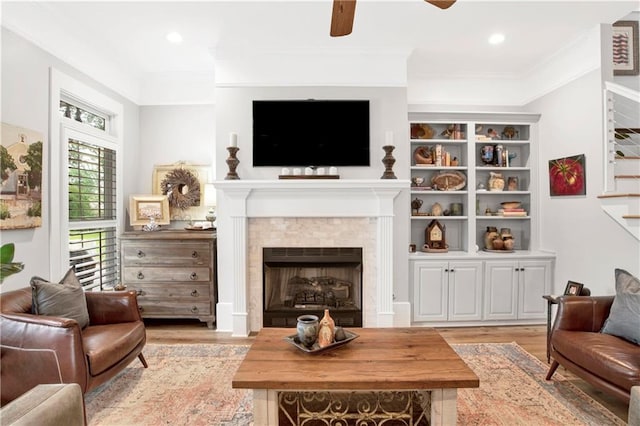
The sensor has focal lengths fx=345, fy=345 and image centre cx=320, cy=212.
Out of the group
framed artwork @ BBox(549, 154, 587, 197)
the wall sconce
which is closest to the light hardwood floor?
the wall sconce

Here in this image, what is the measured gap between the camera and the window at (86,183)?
3.08m

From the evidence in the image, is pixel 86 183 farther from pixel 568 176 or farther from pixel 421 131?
pixel 568 176

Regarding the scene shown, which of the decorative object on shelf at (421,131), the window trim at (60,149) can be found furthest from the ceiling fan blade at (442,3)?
the window trim at (60,149)

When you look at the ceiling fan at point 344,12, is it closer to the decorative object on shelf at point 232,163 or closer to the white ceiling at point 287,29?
the white ceiling at point 287,29

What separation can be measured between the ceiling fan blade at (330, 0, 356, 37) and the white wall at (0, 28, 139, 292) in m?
2.44

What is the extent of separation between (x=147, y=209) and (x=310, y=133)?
2.15 metres

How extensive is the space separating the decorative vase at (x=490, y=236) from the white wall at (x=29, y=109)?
4.48 metres

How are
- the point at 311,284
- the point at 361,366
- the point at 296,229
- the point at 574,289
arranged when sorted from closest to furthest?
the point at 361,366, the point at 574,289, the point at 296,229, the point at 311,284

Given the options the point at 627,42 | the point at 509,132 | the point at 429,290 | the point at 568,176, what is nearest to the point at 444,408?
the point at 429,290

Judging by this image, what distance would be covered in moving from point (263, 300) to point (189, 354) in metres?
0.88

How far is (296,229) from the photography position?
145 inches

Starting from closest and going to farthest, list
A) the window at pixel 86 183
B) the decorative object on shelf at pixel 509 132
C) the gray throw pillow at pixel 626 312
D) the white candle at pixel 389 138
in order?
1. the gray throw pillow at pixel 626 312
2. the window at pixel 86 183
3. the white candle at pixel 389 138
4. the decorative object on shelf at pixel 509 132

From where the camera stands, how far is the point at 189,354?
311cm

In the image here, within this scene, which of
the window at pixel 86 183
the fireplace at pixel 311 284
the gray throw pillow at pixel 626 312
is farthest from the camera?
the fireplace at pixel 311 284
